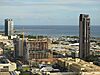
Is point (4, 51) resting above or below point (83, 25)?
below

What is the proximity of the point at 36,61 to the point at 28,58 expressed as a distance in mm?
1051

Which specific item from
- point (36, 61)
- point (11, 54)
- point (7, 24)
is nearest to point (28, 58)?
point (36, 61)

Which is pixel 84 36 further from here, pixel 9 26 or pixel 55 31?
pixel 55 31

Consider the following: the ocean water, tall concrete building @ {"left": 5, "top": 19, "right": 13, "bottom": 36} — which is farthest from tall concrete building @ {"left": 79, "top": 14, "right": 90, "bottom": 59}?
the ocean water

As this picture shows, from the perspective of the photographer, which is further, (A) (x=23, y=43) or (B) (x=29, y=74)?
(A) (x=23, y=43)

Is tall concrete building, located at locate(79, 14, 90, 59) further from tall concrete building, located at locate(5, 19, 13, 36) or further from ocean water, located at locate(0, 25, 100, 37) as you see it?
ocean water, located at locate(0, 25, 100, 37)

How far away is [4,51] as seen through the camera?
32188 millimetres

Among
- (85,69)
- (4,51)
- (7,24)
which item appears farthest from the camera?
(7,24)

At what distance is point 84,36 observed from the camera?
28359mm

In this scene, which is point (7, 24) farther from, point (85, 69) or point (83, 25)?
point (85, 69)

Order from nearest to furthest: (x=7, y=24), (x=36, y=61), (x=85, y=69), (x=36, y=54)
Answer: (x=85, y=69)
(x=36, y=61)
(x=36, y=54)
(x=7, y=24)

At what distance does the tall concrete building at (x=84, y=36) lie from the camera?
92.9 feet

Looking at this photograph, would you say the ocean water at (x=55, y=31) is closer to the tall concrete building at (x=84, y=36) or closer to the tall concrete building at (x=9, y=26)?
the tall concrete building at (x=9, y=26)

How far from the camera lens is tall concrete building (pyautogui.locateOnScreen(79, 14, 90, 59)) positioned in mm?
28312
